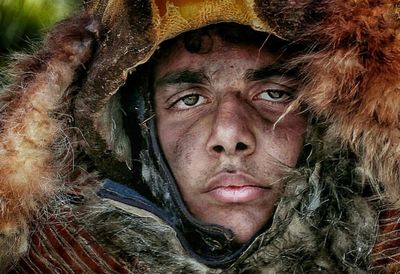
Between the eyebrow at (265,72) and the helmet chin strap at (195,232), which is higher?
the eyebrow at (265,72)

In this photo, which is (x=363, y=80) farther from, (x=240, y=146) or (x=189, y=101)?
(x=189, y=101)

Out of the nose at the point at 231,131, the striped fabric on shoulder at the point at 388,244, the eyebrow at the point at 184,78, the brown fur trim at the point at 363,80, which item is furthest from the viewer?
the eyebrow at the point at 184,78

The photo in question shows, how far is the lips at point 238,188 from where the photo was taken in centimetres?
228

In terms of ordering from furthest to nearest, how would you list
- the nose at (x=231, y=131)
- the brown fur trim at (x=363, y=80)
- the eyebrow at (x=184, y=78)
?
the eyebrow at (x=184, y=78) < the nose at (x=231, y=131) < the brown fur trim at (x=363, y=80)

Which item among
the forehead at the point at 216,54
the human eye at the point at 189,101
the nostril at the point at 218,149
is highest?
the forehead at the point at 216,54

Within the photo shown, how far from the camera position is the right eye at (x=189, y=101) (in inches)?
95.1

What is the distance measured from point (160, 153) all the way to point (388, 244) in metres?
0.61

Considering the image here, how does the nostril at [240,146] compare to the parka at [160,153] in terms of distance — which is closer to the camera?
the parka at [160,153]

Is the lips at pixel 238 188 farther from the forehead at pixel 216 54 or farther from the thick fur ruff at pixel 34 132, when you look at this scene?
the thick fur ruff at pixel 34 132

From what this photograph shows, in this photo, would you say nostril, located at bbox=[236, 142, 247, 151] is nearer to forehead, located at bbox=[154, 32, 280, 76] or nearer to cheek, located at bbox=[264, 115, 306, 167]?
cheek, located at bbox=[264, 115, 306, 167]

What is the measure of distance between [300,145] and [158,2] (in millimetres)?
457

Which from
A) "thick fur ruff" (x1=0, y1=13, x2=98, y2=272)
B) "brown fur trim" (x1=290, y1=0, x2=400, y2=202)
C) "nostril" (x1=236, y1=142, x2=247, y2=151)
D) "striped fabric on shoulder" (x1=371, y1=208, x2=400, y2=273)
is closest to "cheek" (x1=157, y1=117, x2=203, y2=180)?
"nostril" (x1=236, y1=142, x2=247, y2=151)

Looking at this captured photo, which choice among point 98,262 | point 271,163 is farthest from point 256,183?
point 98,262

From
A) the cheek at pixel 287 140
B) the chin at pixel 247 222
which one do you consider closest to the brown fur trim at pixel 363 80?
the cheek at pixel 287 140
